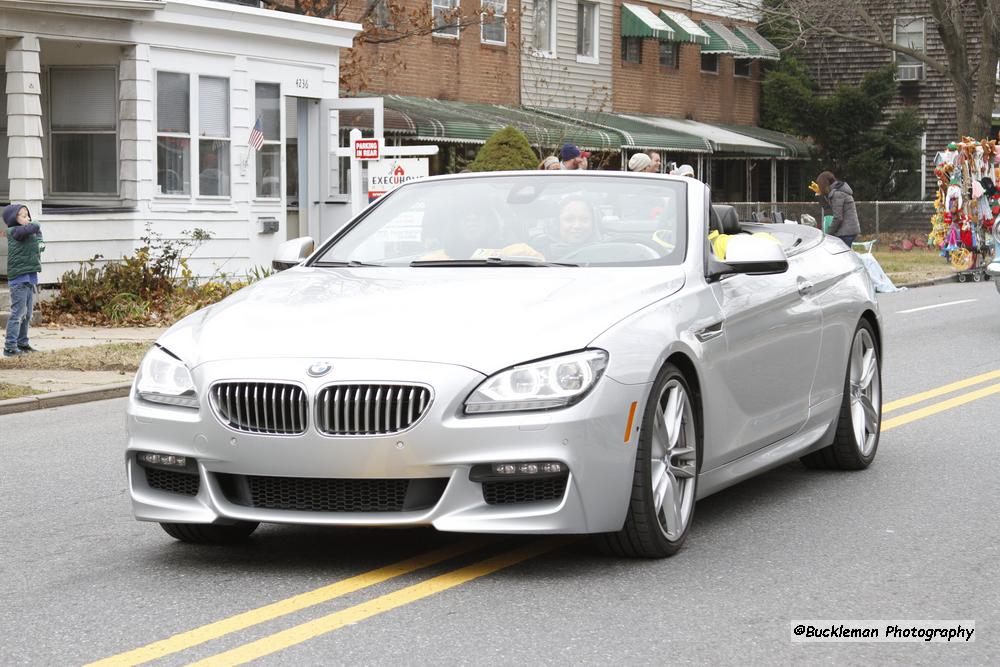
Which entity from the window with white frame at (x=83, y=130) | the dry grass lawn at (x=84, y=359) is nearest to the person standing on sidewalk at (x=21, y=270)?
the dry grass lawn at (x=84, y=359)

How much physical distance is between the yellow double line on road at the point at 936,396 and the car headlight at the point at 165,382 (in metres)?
5.31

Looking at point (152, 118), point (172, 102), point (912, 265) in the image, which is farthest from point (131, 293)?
point (912, 265)

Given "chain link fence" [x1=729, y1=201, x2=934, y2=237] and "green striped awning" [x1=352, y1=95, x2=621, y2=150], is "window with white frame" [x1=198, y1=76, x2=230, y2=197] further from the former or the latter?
"chain link fence" [x1=729, y1=201, x2=934, y2=237]

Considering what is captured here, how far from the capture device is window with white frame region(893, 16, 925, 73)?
51.6 metres

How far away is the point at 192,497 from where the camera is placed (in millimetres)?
6090

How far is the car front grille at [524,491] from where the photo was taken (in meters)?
5.79

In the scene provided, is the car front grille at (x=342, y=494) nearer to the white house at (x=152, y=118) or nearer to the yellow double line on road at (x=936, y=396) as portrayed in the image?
the yellow double line on road at (x=936, y=396)

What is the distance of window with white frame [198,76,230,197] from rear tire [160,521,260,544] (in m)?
16.4

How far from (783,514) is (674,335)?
1.43 meters

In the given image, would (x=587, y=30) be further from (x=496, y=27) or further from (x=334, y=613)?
(x=334, y=613)

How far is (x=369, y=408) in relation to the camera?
18.7 feet

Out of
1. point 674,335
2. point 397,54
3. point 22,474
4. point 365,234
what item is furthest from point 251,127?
point 674,335

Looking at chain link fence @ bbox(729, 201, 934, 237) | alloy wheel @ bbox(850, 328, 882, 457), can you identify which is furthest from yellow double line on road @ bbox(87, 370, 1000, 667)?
chain link fence @ bbox(729, 201, 934, 237)

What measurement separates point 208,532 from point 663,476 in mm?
1767
